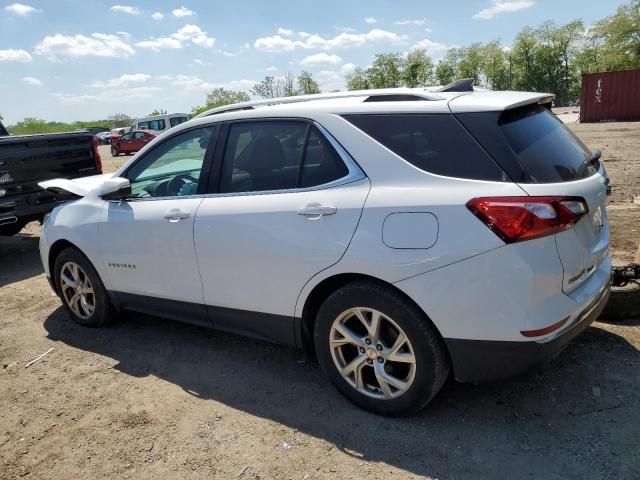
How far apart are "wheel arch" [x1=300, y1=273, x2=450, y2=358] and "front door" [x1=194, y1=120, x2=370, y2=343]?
81 millimetres

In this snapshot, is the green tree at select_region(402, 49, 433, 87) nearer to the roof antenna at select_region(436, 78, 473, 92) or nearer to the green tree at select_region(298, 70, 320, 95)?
the green tree at select_region(298, 70, 320, 95)

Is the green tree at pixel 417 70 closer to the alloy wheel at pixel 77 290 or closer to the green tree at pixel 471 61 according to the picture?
the green tree at pixel 471 61

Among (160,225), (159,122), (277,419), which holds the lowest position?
(277,419)

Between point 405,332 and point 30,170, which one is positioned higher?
point 30,170

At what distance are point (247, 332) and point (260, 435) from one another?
28.1 inches

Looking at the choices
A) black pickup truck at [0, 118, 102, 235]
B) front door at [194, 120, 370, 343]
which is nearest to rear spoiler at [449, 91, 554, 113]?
front door at [194, 120, 370, 343]

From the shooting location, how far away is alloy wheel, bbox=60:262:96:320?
4.37 m

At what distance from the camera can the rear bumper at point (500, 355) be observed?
2.40 m

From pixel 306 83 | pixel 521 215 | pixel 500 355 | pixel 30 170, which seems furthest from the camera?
pixel 306 83

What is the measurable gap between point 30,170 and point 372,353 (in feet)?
18.3

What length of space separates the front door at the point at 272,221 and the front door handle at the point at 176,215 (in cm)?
13

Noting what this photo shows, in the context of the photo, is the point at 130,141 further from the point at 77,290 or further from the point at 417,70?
the point at 417,70

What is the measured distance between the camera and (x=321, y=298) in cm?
301

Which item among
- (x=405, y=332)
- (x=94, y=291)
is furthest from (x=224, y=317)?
(x=94, y=291)
